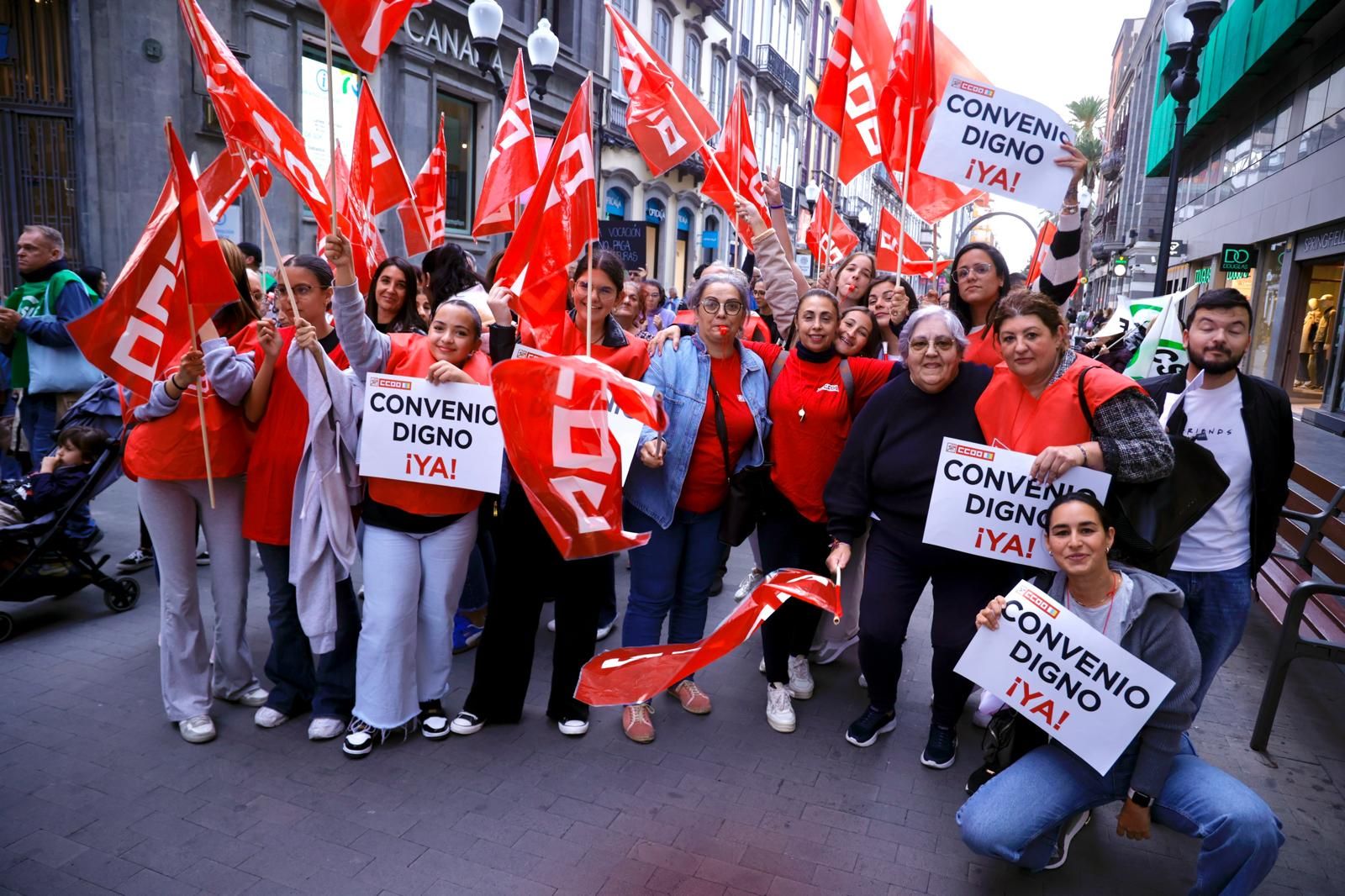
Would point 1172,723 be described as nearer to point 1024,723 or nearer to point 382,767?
point 1024,723

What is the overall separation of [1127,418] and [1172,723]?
1080 millimetres

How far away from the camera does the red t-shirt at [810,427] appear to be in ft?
13.7

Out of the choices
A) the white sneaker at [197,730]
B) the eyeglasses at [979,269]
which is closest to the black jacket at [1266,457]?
the eyeglasses at [979,269]

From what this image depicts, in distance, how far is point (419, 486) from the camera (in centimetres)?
372

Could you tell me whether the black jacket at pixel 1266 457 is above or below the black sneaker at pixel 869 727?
above

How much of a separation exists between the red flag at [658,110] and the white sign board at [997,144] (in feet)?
5.20

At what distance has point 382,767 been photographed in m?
3.70

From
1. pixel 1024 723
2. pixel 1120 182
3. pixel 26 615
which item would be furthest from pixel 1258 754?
pixel 1120 182

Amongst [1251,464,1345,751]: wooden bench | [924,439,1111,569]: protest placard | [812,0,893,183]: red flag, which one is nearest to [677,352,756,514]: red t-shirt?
[924,439,1111,569]: protest placard

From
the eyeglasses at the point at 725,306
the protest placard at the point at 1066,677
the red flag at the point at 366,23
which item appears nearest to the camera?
the protest placard at the point at 1066,677

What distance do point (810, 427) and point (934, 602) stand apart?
38.3 inches

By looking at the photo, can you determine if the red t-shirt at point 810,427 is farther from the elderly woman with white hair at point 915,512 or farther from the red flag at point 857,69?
the red flag at point 857,69

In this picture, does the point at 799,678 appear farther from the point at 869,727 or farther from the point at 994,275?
the point at 994,275

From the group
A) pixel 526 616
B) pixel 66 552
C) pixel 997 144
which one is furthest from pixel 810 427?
pixel 66 552
